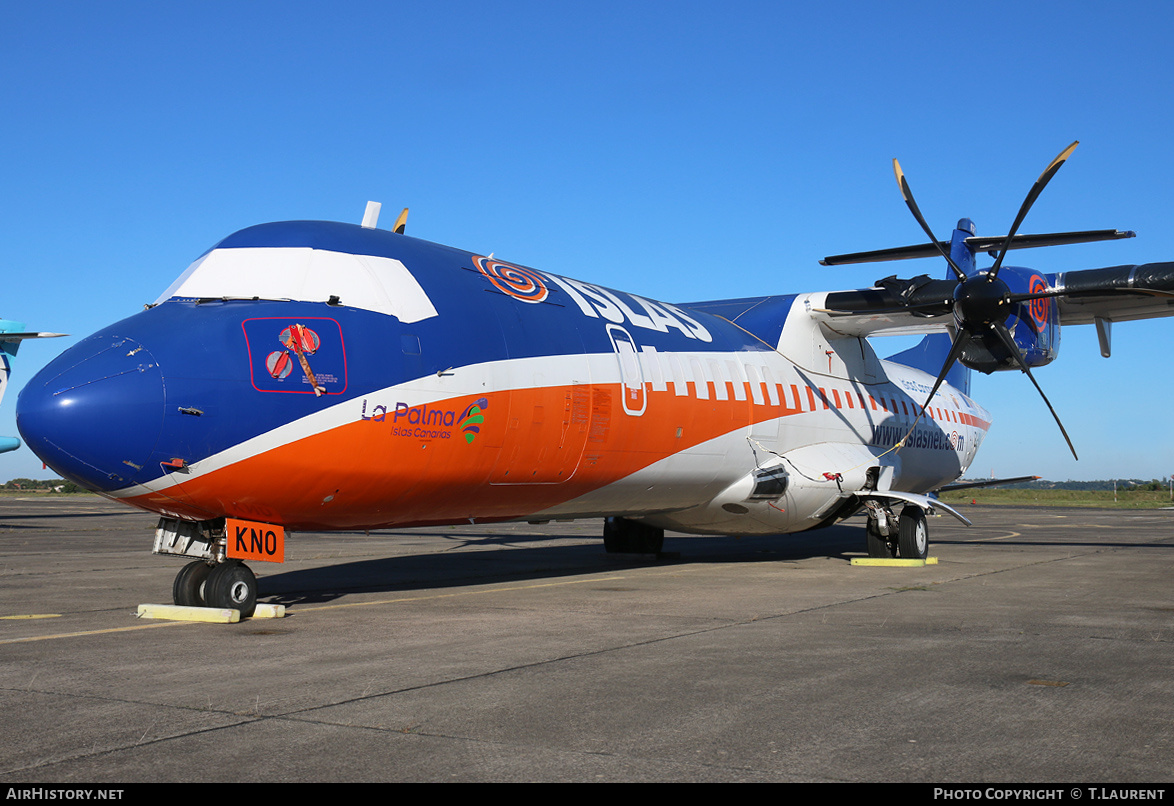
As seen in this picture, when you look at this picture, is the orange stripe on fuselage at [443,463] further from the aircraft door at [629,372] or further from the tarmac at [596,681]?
the tarmac at [596,681]

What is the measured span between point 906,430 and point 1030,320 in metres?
4.45

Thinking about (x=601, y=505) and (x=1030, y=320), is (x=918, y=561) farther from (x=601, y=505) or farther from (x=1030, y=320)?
(x=601, y=505)

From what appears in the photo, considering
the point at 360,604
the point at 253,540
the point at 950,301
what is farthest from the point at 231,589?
the point at 950,301

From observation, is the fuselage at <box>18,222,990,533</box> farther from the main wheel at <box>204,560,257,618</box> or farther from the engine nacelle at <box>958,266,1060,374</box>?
the engine nacelle at <box>958,266,1060,374</box>

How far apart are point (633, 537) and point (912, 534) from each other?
4921 millimetres

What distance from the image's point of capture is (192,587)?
31.4 feet

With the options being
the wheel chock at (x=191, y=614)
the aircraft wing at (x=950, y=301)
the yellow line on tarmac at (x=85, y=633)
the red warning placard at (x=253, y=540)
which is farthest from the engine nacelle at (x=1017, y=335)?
the yellow line on tarmac at (x=85, y=633)

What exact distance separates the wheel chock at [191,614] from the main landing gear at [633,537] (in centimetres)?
941

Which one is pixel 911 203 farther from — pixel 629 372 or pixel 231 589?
pixel 231 589

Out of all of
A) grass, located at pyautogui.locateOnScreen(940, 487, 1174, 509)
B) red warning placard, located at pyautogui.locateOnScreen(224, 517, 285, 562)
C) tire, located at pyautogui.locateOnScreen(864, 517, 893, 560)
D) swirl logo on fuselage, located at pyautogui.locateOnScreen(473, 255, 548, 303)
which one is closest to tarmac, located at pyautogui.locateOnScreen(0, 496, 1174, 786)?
red warning placard, located at pyautogui.locateOnScreen(224, 517, 285, 562)

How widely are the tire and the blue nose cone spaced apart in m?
12.3

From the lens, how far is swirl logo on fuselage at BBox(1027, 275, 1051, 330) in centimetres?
1558

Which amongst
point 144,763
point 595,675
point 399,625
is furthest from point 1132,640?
point 144,763

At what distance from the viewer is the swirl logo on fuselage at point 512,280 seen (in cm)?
1150
